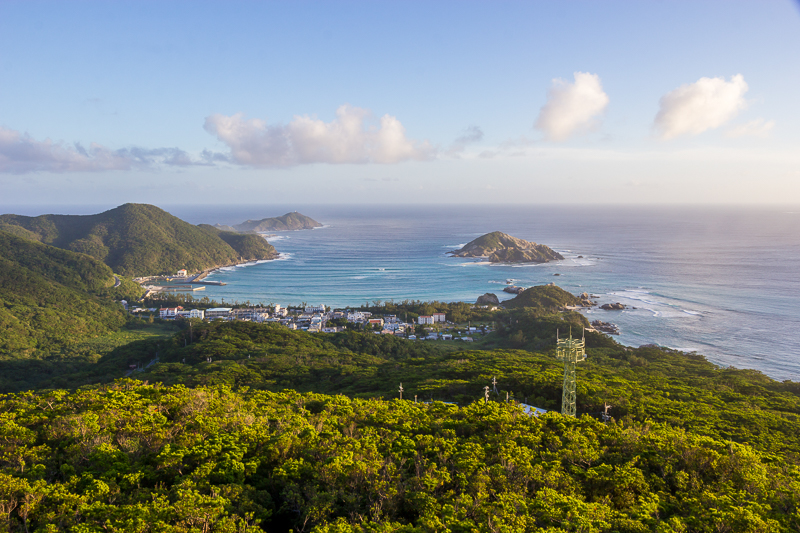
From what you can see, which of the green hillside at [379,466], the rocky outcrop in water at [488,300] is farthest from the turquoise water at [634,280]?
the green hillside at [379,466]

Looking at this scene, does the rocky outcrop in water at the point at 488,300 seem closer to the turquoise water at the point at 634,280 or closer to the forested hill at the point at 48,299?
the turquoise water at the point at 634,280

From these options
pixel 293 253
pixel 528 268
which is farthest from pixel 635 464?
pixel 293 253

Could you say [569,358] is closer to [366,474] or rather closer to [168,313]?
[366,474]

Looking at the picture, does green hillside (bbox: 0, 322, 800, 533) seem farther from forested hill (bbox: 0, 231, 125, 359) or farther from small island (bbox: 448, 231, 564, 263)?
small island (bbox: 448, 231, 564, 263)

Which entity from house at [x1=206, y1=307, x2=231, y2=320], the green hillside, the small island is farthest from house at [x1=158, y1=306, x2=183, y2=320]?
the small island

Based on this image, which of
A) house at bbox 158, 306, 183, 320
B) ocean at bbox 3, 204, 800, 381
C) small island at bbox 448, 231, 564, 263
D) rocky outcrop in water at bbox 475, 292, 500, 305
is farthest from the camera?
small island at bbox 448, 231, 564, 263

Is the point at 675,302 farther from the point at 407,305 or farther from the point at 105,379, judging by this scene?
the point at 105,379

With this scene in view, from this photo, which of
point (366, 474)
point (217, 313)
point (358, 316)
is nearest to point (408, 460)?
point (366, 474)
